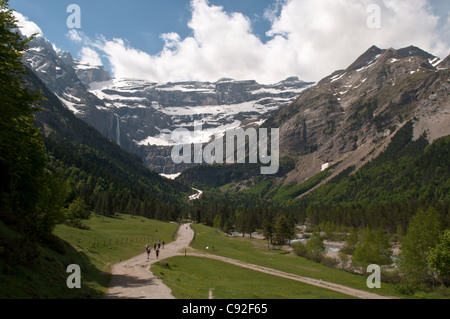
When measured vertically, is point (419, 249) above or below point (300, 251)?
above

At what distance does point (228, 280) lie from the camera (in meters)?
40.9

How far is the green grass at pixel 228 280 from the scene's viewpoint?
1346 inches

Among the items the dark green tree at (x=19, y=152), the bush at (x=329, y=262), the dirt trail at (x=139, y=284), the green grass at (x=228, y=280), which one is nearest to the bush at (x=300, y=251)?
the bush at (x=329, y=262)

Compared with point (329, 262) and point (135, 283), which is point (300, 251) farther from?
point (135, 283)

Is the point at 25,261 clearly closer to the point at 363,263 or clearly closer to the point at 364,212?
the point at 363,263

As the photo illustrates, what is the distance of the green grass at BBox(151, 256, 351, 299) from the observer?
1346 inches

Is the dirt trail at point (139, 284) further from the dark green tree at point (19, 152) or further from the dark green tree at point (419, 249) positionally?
the dark green tree at point (419, 249)

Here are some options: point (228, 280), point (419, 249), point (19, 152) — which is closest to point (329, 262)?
point (419, 249)

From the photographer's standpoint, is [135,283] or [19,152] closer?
[19,152]
